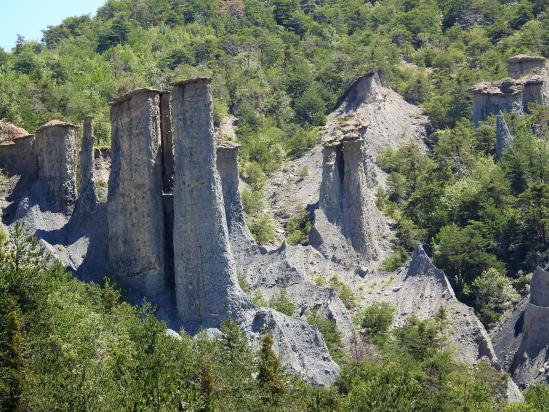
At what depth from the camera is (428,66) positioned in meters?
104

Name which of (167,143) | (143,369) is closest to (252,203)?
(167,143)

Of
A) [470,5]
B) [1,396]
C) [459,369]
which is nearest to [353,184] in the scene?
[459,369]

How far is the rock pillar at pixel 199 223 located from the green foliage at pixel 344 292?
10.2 m

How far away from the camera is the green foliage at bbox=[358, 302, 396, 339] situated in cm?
5534

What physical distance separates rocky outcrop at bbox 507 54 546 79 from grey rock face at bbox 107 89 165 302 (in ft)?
132

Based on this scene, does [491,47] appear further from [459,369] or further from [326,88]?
[459,369]

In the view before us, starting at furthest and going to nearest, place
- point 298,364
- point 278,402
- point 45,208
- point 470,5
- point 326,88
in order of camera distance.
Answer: point 470,5
point 326,88
point 45,208
point 298,364
point 278,402

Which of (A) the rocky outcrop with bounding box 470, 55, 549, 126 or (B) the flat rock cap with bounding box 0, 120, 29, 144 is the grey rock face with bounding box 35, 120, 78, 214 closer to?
(B) the flat rock cap with bounding box 0, 120, 29, 144

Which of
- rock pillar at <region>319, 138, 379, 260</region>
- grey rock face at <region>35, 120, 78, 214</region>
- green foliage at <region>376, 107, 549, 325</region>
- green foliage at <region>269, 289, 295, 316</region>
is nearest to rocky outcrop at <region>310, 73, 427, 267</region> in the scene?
rock pillar at <region>319, 138, 379, 260</region>

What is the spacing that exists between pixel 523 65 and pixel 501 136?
11.6 metres

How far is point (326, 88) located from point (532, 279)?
42.8 metres

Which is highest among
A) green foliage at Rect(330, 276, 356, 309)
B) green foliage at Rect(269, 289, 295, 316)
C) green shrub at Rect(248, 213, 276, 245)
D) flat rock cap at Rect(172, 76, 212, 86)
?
flat rock cap at Rect(172, 76, 212, 86)

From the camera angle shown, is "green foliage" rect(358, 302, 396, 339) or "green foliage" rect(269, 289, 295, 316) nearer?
"green foliage" rect(269, 289, 295, 316)

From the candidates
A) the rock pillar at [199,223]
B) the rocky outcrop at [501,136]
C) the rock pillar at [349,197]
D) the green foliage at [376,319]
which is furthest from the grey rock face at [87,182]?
the rocky outcrop at [501,136]
